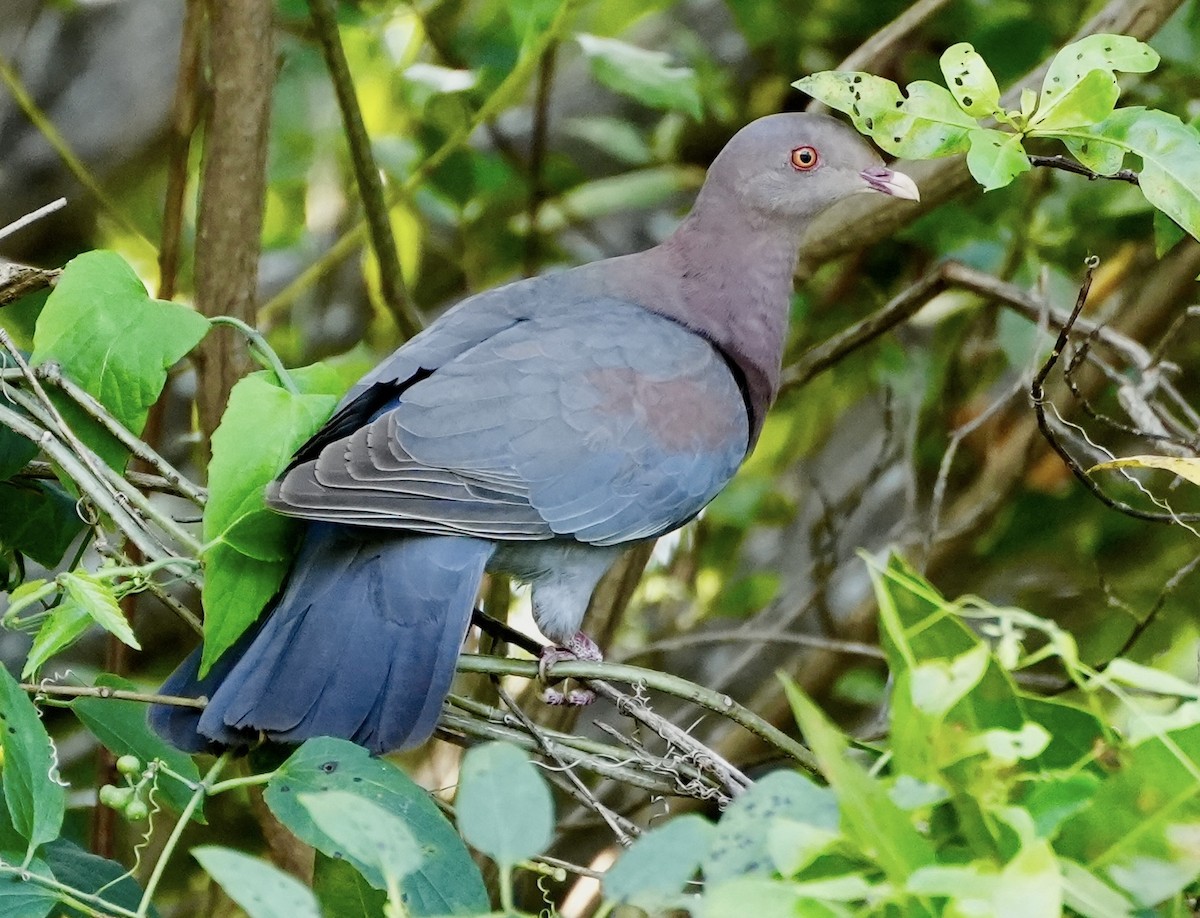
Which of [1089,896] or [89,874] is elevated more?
[1089,896]

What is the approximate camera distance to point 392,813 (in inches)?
36.9

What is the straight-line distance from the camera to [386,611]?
1426 mm

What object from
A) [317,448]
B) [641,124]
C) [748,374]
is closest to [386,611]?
[317,448]

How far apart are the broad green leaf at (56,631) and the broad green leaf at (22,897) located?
0.16m

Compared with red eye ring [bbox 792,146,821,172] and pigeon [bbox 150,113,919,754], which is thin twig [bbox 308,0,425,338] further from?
red eye ring [bbox 792,146,821,172]

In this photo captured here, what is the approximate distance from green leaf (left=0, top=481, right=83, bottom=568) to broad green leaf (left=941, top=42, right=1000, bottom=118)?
0.99m

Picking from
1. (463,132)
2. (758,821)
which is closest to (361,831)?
(758,821)

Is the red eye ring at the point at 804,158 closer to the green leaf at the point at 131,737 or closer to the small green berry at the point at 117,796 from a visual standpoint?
the green leaf at the point at 131,737

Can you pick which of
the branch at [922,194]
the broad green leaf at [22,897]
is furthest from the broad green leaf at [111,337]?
the branch at [922,194]

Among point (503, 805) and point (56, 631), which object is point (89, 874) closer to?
point (56, 631)

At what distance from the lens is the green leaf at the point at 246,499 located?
1196 mm

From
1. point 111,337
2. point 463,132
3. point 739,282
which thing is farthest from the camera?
point 463,132

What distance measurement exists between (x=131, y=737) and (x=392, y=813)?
0.39 metres

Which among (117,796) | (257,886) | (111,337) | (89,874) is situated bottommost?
(89,874)
